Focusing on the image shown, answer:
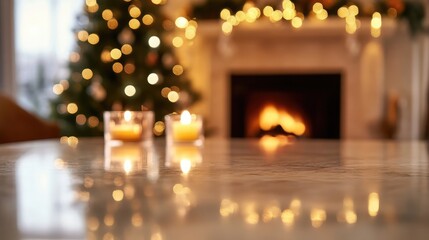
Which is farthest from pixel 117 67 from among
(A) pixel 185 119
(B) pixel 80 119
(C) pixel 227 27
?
(A) pixel 185 119

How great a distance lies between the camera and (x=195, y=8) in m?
4.27

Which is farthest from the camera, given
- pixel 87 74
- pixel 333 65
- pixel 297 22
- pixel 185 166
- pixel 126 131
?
pixel 333 65

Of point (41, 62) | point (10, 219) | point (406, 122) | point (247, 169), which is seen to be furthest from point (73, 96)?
point (10, 219)

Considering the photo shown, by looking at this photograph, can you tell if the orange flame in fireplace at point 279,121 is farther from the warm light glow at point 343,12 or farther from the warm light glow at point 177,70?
the warm light glow at point 177,70

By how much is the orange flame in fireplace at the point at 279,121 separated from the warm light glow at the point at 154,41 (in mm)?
Answer: 1201

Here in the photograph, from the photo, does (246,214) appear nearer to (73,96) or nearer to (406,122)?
(73,96)

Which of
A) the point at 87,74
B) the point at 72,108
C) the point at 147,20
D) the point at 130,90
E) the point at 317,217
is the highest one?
the point at 147,20

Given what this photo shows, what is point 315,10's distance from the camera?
4.09 metres

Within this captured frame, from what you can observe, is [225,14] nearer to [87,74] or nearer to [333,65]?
[333,65]

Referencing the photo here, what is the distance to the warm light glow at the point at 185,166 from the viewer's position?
656 mm

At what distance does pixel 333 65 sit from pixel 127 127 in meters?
3.34

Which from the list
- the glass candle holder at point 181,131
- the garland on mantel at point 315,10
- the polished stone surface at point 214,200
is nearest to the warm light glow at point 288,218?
the polished stone surface at point 214,200

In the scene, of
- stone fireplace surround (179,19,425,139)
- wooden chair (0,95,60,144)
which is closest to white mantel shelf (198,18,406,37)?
stone fireplace surround (179,19,425,139)

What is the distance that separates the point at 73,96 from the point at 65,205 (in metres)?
3.37
